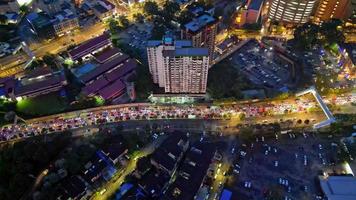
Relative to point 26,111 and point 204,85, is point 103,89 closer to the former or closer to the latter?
point 26,111

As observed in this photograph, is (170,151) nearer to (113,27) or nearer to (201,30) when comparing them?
(201,30)

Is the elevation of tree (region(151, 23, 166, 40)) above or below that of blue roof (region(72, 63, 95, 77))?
above

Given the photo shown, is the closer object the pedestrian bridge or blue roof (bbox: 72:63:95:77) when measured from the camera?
the pedestrian bridge

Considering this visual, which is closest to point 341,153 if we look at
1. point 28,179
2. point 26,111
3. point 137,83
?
point 137,83

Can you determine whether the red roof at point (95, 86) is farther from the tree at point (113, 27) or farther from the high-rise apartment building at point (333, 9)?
the high-rise apartment building at point (333, 9)

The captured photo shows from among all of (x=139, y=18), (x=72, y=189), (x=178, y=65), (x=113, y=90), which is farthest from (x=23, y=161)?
(x=139, y=18)

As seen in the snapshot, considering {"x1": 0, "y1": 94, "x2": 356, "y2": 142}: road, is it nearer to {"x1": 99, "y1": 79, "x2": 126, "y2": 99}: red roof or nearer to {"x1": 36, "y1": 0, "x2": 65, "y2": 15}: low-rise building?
{"x1": 99, "y1": 79, "x2": 126, "y2": 99}: red roof

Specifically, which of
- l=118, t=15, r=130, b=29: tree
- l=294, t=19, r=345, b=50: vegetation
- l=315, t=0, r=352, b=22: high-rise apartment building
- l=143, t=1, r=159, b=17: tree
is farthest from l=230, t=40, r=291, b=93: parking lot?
l=118, t=15, r=130, b=29: tree
